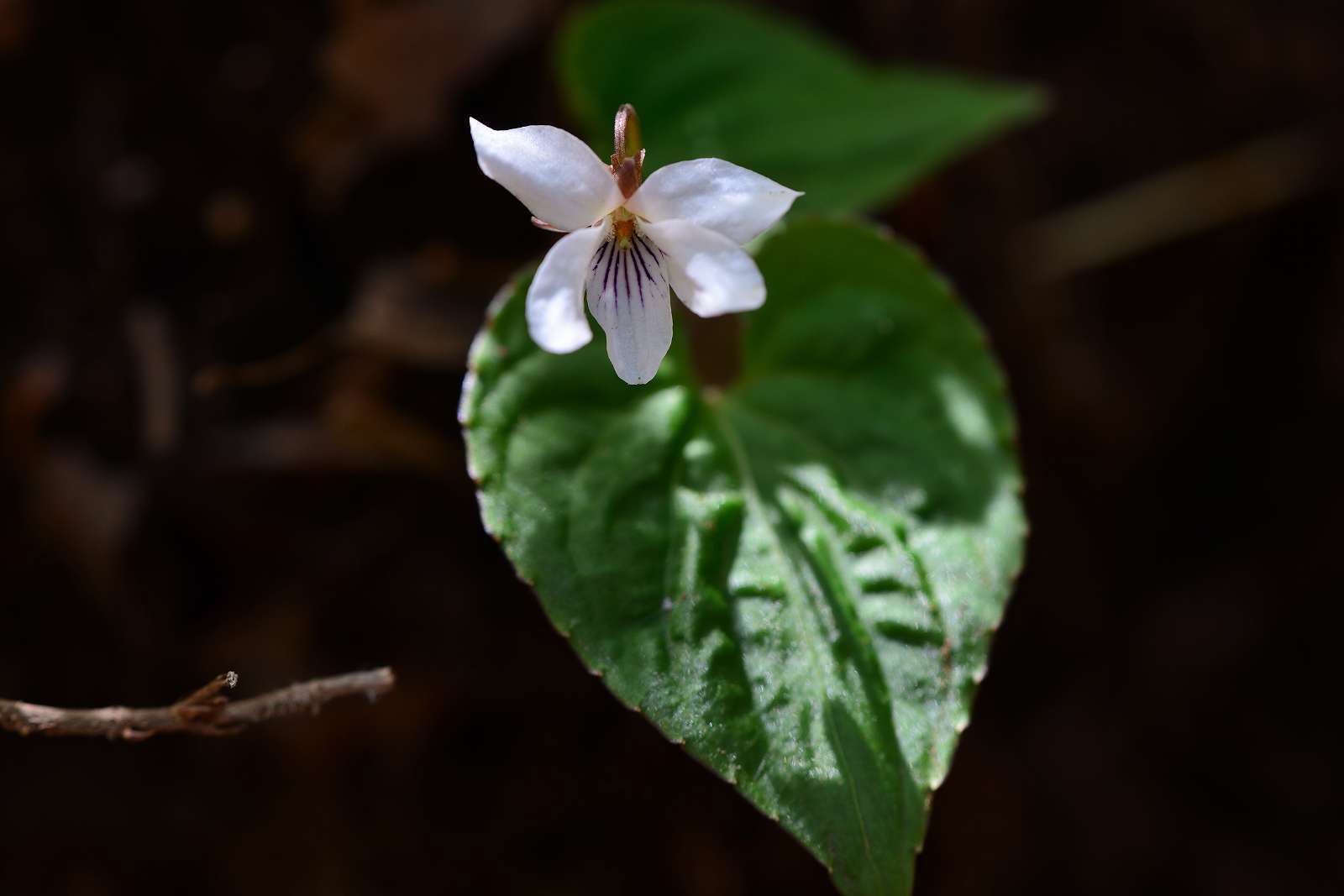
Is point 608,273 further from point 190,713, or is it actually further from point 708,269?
point 190,713

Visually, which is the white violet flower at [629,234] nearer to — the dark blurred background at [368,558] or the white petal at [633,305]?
the white petal at [633,305]

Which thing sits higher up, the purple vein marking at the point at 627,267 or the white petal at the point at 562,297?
the purple vein marking at the point at 627,267

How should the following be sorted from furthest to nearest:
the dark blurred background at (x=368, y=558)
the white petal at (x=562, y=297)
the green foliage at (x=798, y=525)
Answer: the dark blurred background at (x=368, y=558)
the green foliage at (x=798, y=525)
the white petal at (x=562, y=297)

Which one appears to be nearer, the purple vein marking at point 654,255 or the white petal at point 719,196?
the white petal at point 719,196

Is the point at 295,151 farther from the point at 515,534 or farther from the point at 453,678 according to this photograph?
the point at 515,534

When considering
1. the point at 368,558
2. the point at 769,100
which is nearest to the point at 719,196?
the point at 769,100

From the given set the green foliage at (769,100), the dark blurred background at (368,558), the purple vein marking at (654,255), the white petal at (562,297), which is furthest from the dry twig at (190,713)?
the green foliage at (769,100)

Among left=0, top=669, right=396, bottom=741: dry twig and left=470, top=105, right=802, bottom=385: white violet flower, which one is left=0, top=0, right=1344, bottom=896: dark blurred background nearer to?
left=0, top=669, right=396, bottom=741: dry twig

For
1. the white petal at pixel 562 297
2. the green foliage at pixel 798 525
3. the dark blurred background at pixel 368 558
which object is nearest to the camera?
the white petal at pixel 562 297

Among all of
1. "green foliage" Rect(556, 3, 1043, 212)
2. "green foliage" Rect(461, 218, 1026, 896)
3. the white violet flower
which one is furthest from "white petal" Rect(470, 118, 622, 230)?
"green foliage" Rect(556, 3, 1043, 212)
